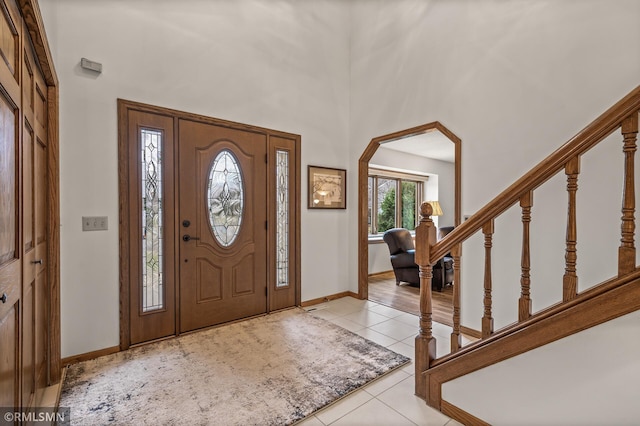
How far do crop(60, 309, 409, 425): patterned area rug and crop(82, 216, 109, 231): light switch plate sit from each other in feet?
3.49

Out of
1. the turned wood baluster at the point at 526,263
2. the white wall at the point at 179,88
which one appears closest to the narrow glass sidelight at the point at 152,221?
the white wall at the point at 179,88

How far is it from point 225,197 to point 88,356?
1.77 m

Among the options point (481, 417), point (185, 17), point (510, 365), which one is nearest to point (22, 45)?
point (185, 17)

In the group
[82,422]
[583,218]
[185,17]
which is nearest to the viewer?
[82,422]

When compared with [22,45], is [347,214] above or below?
below

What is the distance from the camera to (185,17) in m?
2.96

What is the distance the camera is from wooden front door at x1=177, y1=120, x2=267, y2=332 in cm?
297

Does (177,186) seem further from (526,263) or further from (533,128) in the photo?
(533,128)

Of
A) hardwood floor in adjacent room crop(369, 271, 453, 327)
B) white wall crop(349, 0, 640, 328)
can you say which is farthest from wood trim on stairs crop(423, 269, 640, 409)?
hardwood floor in adjacent room crop(369, 271, 453, 327)

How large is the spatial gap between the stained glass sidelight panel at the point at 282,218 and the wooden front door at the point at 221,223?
0.20 metres

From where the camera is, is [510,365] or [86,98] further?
[86,98]

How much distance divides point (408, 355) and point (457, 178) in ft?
5.81

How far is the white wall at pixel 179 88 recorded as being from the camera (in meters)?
2.43

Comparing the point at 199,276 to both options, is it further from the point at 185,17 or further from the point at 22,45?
the point at 185,17
